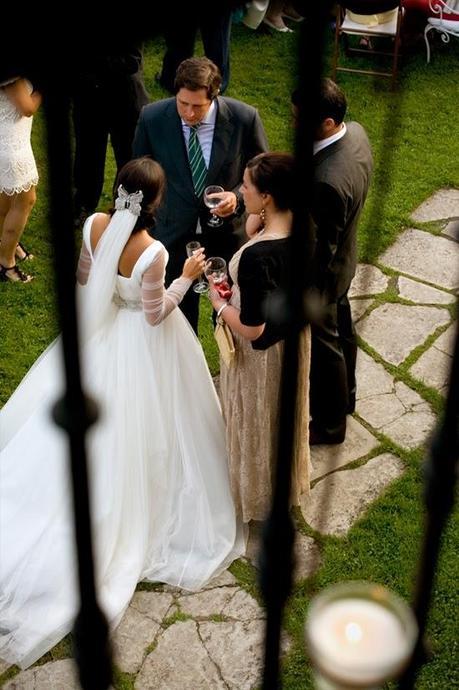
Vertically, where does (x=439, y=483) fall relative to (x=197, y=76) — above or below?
above

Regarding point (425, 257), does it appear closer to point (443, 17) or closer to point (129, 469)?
point (129, 469)

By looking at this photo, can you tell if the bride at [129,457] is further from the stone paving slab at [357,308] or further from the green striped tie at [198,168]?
the stone paving slab at [357,308]

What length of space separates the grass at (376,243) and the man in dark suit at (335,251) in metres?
0.26

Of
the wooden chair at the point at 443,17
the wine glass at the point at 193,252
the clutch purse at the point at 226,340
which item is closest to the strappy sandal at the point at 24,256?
the wine glass at the point at 193,252

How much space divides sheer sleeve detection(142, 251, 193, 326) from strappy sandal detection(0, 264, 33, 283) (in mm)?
2207

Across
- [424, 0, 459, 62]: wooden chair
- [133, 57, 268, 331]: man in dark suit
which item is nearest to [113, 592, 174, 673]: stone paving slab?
[133, 57, 268, 331]: man in dark suit

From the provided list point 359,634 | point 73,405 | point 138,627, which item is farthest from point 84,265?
point 73,405

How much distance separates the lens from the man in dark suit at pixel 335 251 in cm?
446

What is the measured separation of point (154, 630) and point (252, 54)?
7.10m

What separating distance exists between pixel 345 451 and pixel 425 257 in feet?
6.97

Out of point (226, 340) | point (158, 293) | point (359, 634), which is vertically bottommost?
point (226, 340)

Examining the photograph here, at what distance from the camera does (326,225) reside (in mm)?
4473

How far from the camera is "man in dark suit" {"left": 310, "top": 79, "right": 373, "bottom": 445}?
176 inches

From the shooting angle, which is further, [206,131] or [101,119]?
[101,119]
